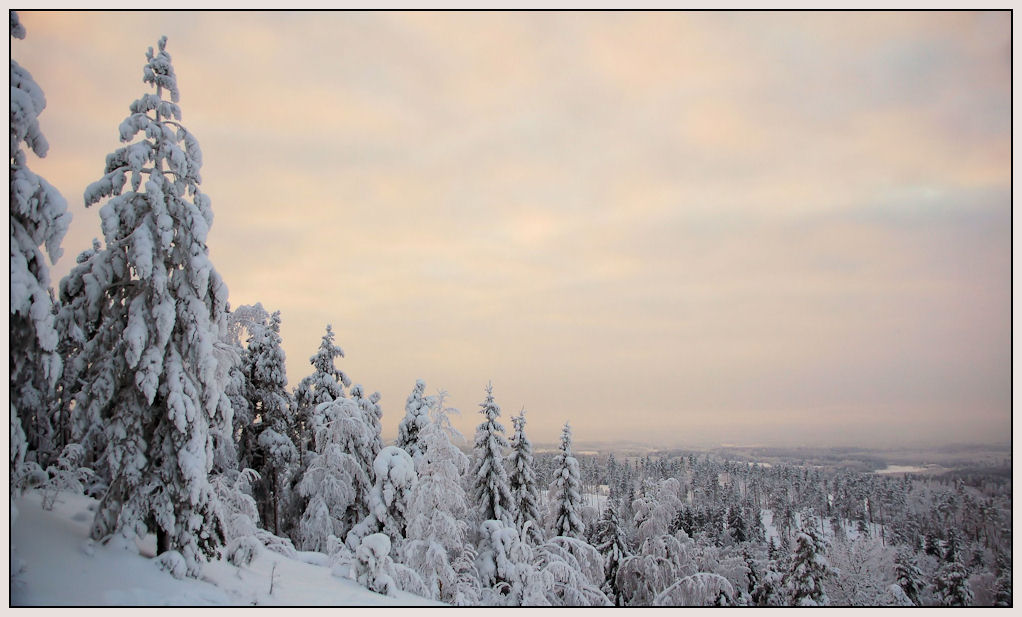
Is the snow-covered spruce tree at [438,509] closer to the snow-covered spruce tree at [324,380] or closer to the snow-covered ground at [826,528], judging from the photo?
the snow-covered spruce tree at [324,380]

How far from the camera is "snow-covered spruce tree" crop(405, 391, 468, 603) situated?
1744 cm

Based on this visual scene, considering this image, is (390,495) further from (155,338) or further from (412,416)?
(155,338)

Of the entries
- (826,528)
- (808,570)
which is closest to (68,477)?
(808,570)

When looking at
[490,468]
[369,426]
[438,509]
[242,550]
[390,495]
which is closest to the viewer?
[242,550]

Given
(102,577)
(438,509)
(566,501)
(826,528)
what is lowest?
(826,528)

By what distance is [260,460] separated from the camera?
25453mm

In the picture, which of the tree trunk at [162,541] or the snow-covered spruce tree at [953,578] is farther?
the snow-covered spruce tree at [953,578]

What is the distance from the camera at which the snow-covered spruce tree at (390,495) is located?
62.6 feet

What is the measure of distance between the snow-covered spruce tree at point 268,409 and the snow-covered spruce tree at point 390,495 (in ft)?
24.7

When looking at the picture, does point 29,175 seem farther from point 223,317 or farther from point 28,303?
point 223,317

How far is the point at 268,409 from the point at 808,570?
92.8 feet

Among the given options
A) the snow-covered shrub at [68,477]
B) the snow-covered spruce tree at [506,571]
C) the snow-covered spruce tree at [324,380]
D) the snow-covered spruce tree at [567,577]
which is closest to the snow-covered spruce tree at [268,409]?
the snow-covered spruce tree at [324,380]

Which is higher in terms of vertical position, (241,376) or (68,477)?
(241,376)

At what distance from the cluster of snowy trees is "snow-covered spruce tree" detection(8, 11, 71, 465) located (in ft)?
0.11
